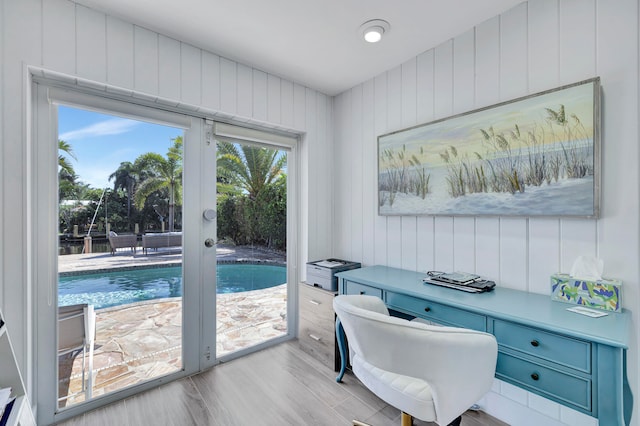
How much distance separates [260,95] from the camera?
2463mm

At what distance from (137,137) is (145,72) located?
433mm

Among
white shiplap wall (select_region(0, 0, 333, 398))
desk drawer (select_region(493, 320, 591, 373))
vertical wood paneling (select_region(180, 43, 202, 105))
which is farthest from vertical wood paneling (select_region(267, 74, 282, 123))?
desk drawer (select_region(493, 320, 591, 373))

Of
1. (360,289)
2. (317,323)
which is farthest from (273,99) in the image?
(317,323)

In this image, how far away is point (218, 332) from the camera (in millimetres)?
2385

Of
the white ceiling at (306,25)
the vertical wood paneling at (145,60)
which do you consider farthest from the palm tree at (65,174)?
the white ceiling at (306,25)

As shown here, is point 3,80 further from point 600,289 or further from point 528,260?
→ point 600,289

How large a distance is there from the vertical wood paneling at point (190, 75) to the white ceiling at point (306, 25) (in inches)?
2.6

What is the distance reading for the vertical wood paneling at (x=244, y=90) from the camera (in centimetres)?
235

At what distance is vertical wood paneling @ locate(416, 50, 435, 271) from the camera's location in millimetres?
2150

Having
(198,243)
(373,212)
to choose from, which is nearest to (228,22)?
(198,243)

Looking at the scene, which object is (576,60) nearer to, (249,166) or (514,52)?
(514,52)

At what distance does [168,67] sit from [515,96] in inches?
88.6

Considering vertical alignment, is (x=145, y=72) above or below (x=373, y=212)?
above

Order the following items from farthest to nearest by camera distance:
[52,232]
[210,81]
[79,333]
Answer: [210,81] → [79,333] → [52,232]
